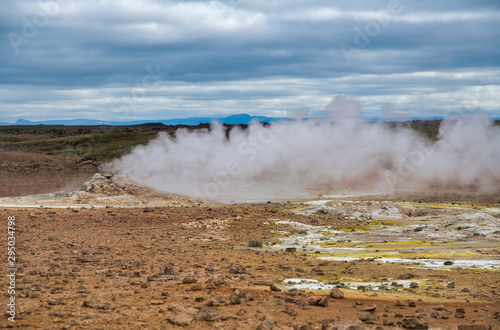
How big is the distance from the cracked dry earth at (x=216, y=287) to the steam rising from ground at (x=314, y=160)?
22590 millimetres

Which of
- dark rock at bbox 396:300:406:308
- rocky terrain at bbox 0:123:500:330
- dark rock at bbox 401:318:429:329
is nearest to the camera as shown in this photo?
dark rock at bbox 401:318:429:329

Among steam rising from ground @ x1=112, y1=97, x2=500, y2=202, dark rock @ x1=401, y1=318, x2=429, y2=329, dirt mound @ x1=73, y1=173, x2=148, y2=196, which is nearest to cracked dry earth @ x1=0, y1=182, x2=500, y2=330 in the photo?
dark rock @ x1=401, y1=318, x2=429, y2=329

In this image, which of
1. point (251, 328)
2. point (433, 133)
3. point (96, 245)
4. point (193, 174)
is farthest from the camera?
point (433, 133)

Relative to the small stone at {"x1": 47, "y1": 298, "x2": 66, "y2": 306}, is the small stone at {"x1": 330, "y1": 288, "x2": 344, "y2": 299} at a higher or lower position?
lower

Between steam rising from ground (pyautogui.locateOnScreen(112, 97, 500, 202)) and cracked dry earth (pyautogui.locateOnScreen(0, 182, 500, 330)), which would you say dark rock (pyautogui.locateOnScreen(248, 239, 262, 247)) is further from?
steam rising from ground (pyautogui.locateOnScreen(112, 97, 500, 202))

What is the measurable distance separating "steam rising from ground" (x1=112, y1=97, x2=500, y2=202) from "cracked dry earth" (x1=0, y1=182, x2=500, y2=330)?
22.6 meters

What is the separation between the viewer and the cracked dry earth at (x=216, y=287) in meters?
11.3

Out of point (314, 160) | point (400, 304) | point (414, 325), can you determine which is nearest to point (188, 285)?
point (400, 304)

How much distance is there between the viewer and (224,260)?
1875cm

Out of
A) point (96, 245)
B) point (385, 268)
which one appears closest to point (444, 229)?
point (385, 268)

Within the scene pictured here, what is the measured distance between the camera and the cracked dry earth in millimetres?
11344

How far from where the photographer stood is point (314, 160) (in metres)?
56.4

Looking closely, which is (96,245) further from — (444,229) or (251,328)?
(444,229)

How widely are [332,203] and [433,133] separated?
2330 inches
